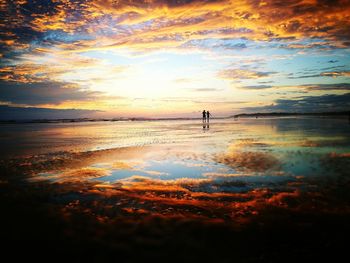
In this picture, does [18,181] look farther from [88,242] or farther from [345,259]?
[345,259]

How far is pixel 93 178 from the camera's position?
1134cm

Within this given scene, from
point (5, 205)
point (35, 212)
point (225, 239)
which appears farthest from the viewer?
point (5, 205)

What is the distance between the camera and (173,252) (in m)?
5.03

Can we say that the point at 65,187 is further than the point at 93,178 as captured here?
No

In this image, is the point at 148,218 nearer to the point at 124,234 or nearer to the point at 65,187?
the point at 124,234

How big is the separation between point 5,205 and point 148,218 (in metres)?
4.37

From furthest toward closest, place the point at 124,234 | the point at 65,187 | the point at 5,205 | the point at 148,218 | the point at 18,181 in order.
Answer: the point at 18,181, the point at 65,187, the point at 5,205, the point at 148,218, the point at 124,234

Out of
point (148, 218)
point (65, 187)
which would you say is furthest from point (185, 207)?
point (65, 187)

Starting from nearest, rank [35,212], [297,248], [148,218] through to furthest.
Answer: [297,248] → [148,218] → [35,212]

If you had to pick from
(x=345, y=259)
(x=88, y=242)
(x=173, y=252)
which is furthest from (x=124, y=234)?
(x=345, y=259)

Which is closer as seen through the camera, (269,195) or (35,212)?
(35,212)

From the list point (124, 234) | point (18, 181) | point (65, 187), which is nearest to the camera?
point (124, 234)

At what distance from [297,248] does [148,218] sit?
3.40 m

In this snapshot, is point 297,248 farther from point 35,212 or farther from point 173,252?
point 35,212
